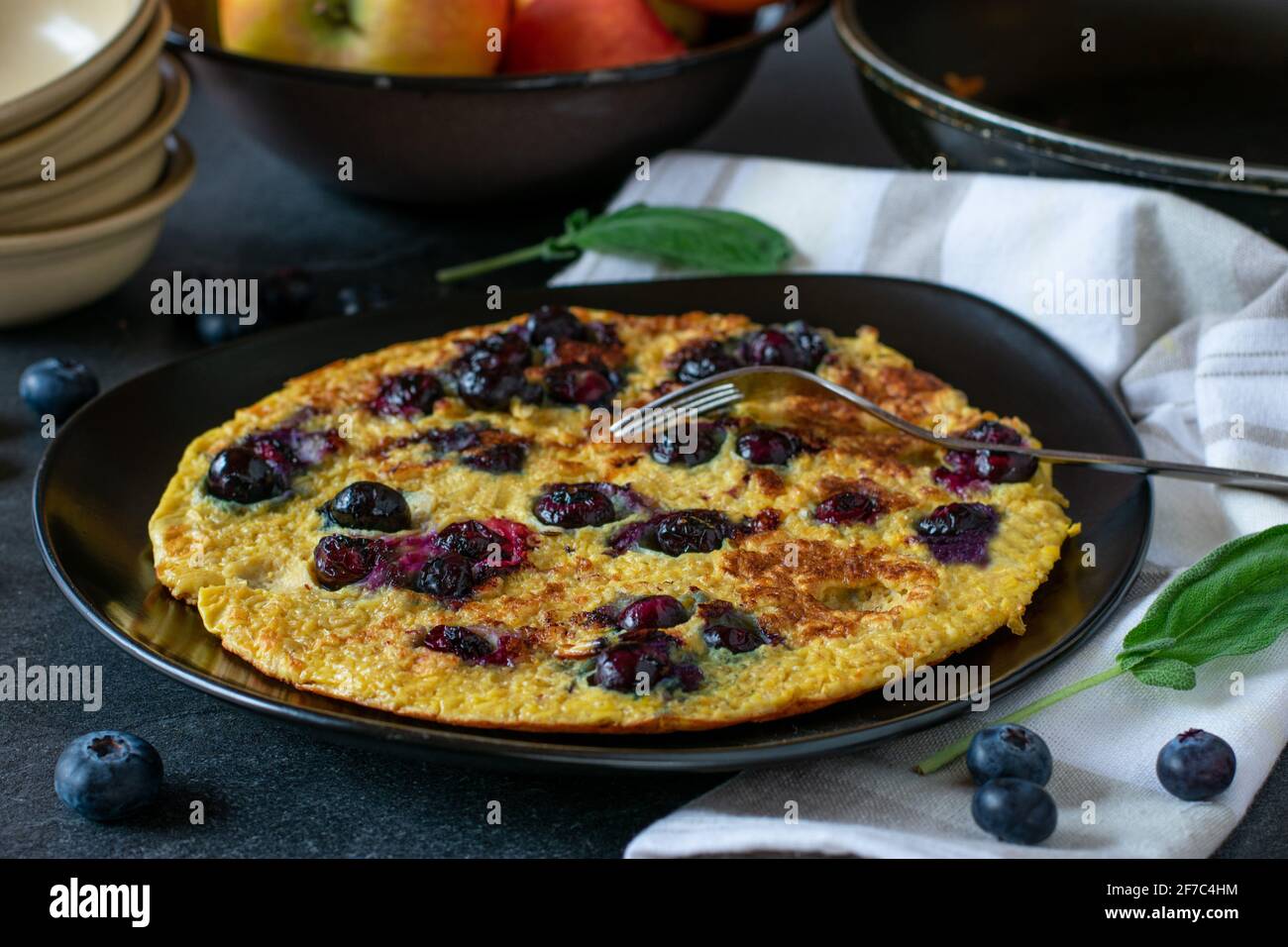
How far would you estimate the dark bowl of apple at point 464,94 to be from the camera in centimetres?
332

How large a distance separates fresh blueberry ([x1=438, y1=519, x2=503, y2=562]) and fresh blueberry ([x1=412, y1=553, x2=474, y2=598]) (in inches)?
2.0

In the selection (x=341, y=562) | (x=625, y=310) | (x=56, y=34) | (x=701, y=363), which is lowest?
(x=341, y=562)

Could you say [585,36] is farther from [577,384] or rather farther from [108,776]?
[108,776]

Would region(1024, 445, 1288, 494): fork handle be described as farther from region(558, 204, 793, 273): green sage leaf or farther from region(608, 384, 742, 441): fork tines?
region(558, 204, 793, 273): green sage leaf

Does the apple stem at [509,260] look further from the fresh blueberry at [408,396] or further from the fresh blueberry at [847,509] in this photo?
the fresh blueberry at [847,509]

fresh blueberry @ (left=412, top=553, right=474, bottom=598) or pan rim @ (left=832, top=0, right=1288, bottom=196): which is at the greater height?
pan rim @ (left=832, top=0, right=1288, bottom=196)

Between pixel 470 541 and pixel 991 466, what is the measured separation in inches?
34.8

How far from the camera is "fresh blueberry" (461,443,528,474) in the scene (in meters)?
2.47

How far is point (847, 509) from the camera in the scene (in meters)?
2.36

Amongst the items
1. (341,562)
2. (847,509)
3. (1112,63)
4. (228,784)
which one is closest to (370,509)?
(341,562)

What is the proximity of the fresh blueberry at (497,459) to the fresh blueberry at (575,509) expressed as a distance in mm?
141

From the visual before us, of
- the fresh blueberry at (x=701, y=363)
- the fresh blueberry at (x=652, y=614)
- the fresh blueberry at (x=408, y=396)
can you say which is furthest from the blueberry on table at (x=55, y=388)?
the fresh blueberry at (x=652, y=614)

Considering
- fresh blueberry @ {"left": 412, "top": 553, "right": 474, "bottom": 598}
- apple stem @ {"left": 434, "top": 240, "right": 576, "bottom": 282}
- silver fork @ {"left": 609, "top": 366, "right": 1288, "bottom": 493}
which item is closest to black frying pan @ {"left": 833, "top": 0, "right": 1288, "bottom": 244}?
apple stem @ {"left": 434, "top": 240, "right": 576, "bottom": 282}
